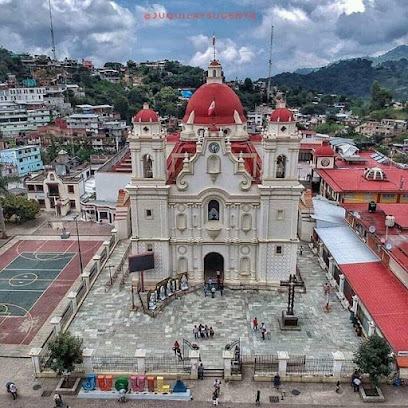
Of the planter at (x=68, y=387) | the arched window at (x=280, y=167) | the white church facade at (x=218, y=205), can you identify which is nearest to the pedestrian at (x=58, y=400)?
the planter at (x=68, y=387)

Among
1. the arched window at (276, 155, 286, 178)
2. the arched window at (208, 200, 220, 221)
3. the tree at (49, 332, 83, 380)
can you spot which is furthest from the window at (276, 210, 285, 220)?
the tree at (49, 332, 83, 380)

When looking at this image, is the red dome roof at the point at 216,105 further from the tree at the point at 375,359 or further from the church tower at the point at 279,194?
the tree at the point at 375,359

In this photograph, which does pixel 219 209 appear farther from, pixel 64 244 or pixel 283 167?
pixel 64 244

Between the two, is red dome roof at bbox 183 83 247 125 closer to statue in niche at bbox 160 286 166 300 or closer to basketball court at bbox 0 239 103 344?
statue in niche at bbox 160 286 166 300

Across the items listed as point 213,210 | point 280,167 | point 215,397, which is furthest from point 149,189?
point 215,397

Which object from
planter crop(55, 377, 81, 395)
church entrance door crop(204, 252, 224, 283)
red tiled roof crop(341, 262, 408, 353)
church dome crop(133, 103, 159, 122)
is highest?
church dome crop(133, 103, 159, 122)

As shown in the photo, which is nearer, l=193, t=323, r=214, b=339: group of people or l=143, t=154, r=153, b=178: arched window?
l=193, t=323, r=214, b=339: group of people
